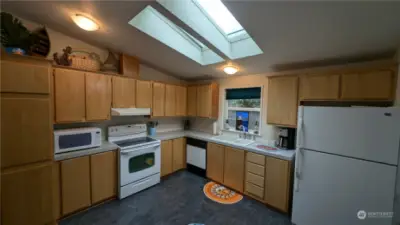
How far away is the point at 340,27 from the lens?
5.32 ft

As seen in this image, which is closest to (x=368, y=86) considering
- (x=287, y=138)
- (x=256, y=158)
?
(x=287, y=138)

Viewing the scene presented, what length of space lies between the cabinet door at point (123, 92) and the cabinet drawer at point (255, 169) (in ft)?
7.83

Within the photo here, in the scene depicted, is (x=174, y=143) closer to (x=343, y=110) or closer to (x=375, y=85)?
(x=343, y=110)

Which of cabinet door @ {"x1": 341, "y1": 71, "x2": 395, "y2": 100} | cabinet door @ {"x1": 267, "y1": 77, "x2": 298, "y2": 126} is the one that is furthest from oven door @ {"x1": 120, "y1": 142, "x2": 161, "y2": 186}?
cabinet door @ {"x1": 341, "y1": 71, "x2": 395, "y2": 100}

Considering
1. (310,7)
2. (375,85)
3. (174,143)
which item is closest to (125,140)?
(174,143)

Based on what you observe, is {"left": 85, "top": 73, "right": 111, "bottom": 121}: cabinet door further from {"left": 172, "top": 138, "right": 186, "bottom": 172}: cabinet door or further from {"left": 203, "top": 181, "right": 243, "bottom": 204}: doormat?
{"left": 203, "top": 181, "right": 243, "bottom": 204}: doormat

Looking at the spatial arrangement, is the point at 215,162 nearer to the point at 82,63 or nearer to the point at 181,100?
the point at 181,100

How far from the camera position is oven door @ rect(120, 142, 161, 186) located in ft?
8.66

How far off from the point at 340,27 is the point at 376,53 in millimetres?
857

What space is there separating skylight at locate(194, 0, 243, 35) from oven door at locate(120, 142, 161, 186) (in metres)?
2.34

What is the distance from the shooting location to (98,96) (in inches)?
102

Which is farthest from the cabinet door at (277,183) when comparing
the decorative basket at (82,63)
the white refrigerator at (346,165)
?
the decorative basket at (82,63)

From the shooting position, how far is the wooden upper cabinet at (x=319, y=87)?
7.04 ft

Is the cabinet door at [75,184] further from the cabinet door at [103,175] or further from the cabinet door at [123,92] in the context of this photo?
the cabinet door at [123,92]
